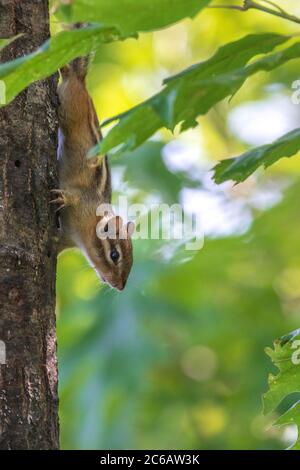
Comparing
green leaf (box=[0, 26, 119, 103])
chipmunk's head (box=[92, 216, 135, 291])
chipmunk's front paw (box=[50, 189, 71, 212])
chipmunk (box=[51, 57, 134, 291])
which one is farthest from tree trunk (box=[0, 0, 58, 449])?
chipmunk's head (box=[92, 216, 135, 291])

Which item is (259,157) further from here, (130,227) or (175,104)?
(130,227)

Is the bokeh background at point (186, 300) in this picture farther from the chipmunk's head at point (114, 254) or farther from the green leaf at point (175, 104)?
the green leaf at point (175, 104)

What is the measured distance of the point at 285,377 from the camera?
279 cm

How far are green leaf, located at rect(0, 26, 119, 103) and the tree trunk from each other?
79 cm

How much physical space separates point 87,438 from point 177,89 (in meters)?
4.81

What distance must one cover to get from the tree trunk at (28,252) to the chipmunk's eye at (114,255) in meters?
1.97

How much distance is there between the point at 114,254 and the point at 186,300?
224 cm

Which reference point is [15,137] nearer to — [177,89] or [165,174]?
[177,89]

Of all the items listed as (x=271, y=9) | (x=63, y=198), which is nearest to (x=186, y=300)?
(x=63, y=198)

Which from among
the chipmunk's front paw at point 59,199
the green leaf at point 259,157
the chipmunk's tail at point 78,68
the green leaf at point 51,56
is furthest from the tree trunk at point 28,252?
the chipmunk's tail at point 78,68

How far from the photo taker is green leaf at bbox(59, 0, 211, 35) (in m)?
1.82

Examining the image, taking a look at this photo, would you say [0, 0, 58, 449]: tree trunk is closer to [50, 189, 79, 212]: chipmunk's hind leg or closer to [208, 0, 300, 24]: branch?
[50, 189, 79, 212]: chipmunk's hind leg

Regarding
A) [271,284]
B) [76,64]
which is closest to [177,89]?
[76,64]

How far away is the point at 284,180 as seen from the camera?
857cm
